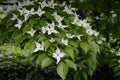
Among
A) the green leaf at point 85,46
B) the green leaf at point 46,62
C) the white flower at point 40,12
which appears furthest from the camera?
the white flower at point 40,12

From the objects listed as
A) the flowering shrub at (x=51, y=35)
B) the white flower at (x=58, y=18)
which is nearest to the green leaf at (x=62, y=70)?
the flowering shrub at (x=51, y=35)

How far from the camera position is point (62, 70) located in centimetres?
246

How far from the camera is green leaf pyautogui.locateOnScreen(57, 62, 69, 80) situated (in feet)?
8.07

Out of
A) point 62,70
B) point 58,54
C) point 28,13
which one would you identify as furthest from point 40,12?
point 62,70

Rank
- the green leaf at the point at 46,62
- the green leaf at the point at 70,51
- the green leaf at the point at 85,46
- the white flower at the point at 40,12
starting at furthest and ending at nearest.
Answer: the white flower at the point at 40,12
the green leaf at the point at 85,46
the green leaf at the point at 70,51
the green leaf at the point at 46,62

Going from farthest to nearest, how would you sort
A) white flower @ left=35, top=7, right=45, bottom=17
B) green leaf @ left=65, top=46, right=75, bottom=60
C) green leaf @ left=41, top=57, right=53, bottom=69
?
1. white flower @ left=35, top=7, right=45, bottom=17
2. green leaf @ left=65, top=46, right=75, bottom=60
3. green leaf @ left=41, top=57, right=53, bottom=69

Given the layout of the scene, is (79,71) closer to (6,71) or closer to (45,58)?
(45,58)

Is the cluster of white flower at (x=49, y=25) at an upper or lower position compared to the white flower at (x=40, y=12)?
lower

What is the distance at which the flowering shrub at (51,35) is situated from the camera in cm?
252

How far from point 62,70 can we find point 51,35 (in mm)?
348

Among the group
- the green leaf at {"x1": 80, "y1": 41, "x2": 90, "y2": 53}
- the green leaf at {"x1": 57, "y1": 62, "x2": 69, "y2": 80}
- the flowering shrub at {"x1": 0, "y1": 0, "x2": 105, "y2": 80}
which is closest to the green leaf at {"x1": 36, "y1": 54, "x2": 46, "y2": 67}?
the flowering shrub at {"x1": 0, "y1": 0, "x2": 105, "y2": 80}

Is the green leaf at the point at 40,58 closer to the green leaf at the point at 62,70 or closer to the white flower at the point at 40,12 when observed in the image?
the green leaf at the point at 62,70

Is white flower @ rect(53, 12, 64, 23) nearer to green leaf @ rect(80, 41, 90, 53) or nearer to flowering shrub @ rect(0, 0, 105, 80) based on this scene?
flowering shrub @ rect(0, 0, 105, 80)

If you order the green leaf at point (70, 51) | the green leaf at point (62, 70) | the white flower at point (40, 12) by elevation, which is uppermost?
the white flower at point (40, 12)
